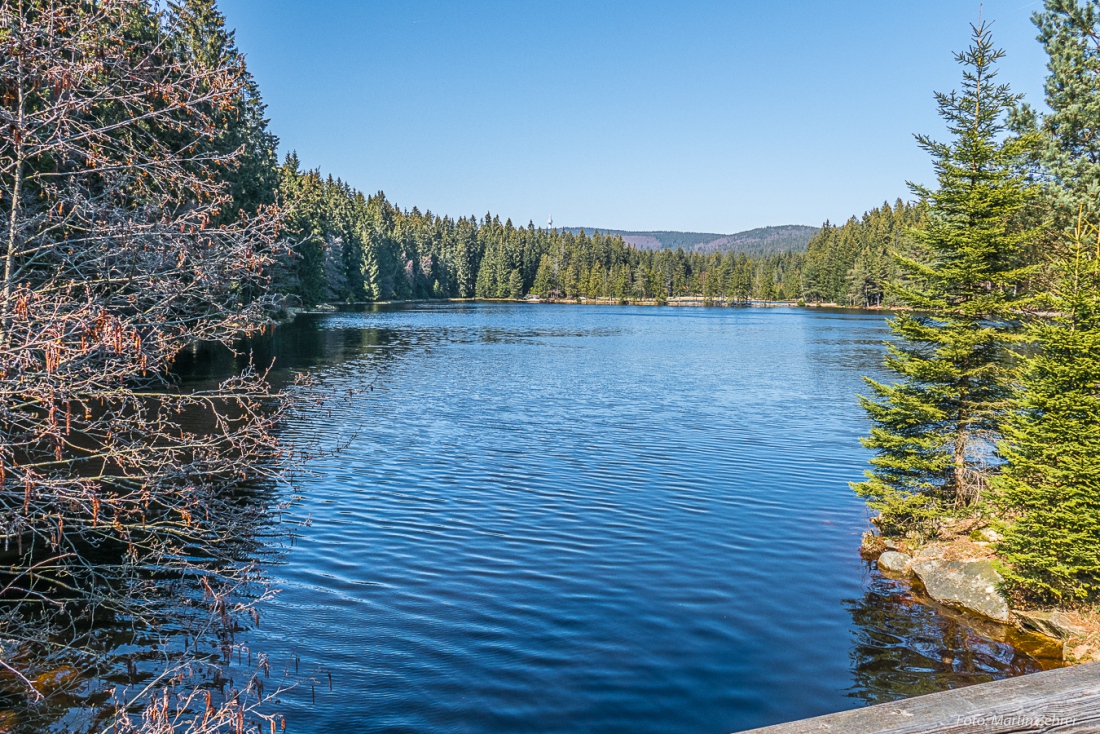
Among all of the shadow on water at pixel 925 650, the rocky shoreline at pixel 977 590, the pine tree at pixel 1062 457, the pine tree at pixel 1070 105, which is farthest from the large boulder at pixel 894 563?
the pine tree at pixel 1070 105

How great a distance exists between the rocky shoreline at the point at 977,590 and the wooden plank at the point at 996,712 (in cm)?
866

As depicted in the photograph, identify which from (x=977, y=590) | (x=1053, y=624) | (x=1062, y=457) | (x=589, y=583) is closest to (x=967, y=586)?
(x=977, y=590)

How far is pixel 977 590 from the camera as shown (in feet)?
38.8

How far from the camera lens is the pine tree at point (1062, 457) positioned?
10.1 m

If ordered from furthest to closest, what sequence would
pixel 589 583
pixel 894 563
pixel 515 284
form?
1. pixel 515 284
2. pixel 894 563
3. pixel 589 583

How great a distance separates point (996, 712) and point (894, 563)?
1215cm

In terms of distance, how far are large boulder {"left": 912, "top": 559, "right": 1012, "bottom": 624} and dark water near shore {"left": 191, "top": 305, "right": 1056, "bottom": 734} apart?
1.71ft

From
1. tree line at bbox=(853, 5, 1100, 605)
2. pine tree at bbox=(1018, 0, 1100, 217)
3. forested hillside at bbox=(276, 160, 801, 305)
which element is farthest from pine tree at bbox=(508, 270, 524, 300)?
tree line at bbox=(853, 5, 1100, 605)

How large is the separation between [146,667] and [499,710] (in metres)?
4.31

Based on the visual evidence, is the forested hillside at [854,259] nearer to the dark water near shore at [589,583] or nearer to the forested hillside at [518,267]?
the forested hillside at [518,267]

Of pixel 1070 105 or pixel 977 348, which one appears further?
pixel 1070 105

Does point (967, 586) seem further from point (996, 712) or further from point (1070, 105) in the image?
point (1070, 105)

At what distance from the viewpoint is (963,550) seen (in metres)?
13.0

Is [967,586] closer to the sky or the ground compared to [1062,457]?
closer to the ground
